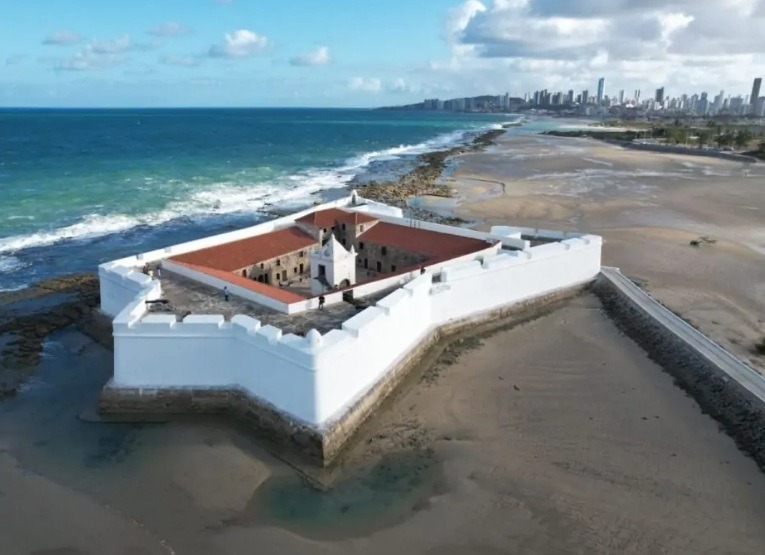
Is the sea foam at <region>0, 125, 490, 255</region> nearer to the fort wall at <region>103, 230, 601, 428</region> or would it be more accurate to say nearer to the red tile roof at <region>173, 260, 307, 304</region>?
the red tile roof at <region>173, 260, 307, 304</region>

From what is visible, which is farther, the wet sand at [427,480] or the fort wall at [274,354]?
the fort wall at [274,354]

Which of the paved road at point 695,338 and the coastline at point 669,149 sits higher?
the coastline at point 669,149

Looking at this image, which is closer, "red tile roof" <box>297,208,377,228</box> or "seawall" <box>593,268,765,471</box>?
"seawall" <box>593,268,765,471</box>

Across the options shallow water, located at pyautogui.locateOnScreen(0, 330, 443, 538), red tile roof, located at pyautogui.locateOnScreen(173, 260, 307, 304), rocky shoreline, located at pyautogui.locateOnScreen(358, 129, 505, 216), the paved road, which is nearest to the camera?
shallow water, located at pyautogui.locateOnScreen(0, 330, 443, 538)

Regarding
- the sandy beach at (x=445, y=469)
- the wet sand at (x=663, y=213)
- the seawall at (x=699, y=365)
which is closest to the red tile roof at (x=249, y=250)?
the sandy beach at (x=445, y=469)

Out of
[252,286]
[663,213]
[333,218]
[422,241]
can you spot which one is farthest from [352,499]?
[663,213]

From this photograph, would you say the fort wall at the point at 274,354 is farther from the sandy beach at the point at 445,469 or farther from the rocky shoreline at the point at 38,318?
the rocky shoreline at the point at 38,318

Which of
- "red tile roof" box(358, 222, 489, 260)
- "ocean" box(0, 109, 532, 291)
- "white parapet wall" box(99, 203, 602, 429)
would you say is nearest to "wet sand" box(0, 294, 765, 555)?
"white parapet wall" box(99, 203, 602, 429)
